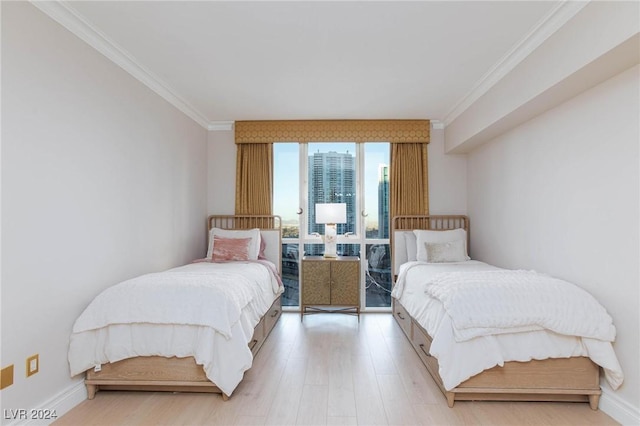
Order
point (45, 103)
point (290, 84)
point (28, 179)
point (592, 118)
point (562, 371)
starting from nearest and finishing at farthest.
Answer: point (28, 179) → point (45, 103) → point (562, 371) → point (592, 118) → point (290, 84)

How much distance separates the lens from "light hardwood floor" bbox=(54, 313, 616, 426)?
2.19 metres

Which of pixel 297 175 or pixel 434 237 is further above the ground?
pixel 297 175

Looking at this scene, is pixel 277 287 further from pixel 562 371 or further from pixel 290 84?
pixel 562 371

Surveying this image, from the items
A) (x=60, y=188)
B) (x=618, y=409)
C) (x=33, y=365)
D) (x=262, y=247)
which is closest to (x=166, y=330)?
(x=33, y=365)

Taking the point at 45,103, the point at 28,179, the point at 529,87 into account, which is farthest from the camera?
the point at 529,87

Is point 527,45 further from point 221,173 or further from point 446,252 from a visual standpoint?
point 221,173

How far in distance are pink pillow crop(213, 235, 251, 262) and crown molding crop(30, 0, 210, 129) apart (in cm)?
161

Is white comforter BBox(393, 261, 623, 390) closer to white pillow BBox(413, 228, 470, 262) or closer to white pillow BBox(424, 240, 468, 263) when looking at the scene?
white pillow BBox(424, 240, 468, 263)

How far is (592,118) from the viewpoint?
251 centimetres

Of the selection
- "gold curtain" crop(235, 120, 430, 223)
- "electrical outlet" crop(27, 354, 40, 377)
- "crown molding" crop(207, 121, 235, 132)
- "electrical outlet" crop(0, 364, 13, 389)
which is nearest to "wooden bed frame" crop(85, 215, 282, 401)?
"electrical outlet" crop(27, 354, 40, 377)

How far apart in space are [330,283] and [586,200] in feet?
9.15

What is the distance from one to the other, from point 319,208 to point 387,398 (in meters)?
2.56

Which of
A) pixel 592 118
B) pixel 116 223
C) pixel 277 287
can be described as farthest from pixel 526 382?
pixel 116 223

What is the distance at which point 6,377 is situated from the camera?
6.24 ft
